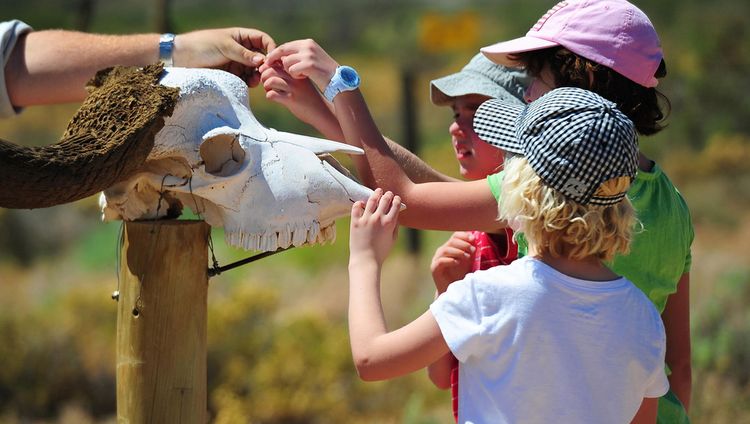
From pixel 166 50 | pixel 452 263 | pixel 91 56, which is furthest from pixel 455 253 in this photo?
pixel 91 56

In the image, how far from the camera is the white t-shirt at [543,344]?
1.76m

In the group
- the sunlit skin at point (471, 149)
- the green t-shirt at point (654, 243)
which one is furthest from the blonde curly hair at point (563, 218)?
the sunlit skin at point (471, 149)

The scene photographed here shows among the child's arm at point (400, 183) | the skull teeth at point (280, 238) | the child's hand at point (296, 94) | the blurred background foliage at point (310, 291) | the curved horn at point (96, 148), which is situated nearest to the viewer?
the curved horn at point (96, 148)

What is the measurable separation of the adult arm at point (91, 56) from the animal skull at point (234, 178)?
10.3 inches

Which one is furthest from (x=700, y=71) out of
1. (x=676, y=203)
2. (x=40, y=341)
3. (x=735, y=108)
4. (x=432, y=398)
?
(x=676, y=203)

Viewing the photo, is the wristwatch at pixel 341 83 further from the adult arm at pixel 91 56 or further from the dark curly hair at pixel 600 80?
the dark curly hair at pixel 600 80

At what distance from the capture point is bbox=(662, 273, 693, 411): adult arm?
2.34m

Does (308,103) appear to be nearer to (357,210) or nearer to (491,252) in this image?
(357,210)

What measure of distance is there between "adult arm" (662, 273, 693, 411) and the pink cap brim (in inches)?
27.0

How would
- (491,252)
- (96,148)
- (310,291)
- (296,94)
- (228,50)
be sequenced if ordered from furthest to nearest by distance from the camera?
(310,291), (491,252), (228,50), (296,94), (96,148)

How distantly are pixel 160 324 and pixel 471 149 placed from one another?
1.00 m

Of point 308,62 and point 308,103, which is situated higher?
point 308,62

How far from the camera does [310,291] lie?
26.5 ft

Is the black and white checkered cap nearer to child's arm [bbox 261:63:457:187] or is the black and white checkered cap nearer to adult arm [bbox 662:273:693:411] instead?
child's arm [bbox 261:63:457:187]
